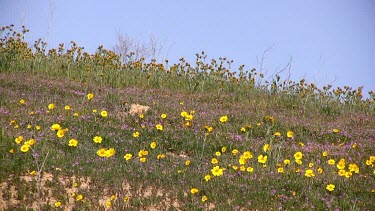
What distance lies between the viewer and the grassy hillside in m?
5.68

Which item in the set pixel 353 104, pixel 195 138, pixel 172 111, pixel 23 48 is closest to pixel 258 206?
pixel 195 138

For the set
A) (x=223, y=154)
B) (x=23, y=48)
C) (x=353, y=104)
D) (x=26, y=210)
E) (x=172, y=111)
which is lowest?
(x=26, y=210)

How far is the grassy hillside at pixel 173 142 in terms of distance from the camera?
5.68m

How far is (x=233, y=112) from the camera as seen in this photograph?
37.0 ft

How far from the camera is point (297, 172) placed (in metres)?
6.85

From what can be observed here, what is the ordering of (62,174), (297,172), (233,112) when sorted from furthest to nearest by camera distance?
1. (233,112)
2. (297,172)
3. (62,174)

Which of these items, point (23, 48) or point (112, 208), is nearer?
point (112, 208)

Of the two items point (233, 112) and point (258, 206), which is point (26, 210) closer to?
point (258, 206)

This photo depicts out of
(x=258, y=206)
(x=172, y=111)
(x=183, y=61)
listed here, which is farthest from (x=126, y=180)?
(x=183, y=61)

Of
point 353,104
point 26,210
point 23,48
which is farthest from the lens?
point 23,48

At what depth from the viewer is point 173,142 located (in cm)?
862

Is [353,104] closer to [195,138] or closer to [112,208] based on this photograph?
[195,138]

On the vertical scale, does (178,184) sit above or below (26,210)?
above

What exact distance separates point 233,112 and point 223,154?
3384mm
